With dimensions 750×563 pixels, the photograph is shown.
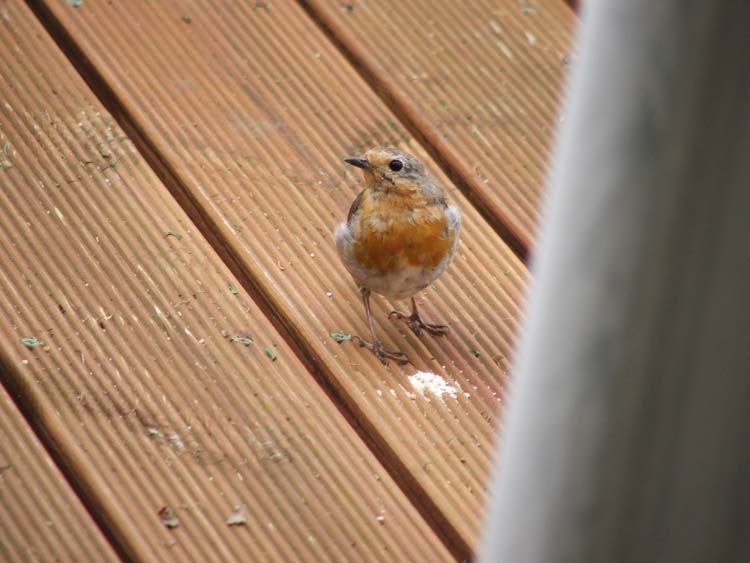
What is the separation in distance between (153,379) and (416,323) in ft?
2.62

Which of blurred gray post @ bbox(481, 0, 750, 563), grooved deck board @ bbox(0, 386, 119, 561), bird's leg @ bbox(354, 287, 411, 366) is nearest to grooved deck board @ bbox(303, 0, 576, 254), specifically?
bird's leg @ bbox(354, 287, 411, 366)

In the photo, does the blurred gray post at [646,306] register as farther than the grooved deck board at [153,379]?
No

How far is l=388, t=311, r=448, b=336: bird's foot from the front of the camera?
7.75 feet

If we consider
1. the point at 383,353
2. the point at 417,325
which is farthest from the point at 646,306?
the point at 417,325

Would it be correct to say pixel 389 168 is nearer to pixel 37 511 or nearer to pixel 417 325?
pixel 417 325

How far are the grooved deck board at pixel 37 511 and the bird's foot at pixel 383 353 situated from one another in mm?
819

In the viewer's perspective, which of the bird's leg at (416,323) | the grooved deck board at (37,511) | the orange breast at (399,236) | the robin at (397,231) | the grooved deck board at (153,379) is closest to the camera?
the grooved deck board at (37,511)

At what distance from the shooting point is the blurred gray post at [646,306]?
667 mm

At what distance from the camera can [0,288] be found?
203 centimetres

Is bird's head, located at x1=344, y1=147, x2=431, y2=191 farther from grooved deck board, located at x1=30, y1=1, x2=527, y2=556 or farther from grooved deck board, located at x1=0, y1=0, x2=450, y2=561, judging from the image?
grooved deck board, located at x1=0, y1=0, x2=450, y2=561

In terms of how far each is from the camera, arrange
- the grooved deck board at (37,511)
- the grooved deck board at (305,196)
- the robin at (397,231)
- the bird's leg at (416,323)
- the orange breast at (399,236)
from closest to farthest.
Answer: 1. the grooved deck board at (37,511)
2. the grooved deck board at (305,196)
3. the bird's leg at (416,323)
4. the robin at (397,231)
5. the orange breast at (399,236)

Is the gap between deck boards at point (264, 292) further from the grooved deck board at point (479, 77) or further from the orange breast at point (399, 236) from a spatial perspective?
the orange breast at point (399, 236)

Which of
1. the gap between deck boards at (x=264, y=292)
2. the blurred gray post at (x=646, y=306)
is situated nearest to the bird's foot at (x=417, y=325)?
the gap between deck boards at (x=264, y=292)

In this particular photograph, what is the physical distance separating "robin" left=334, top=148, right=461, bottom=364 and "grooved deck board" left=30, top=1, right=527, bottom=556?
0.05 metres
